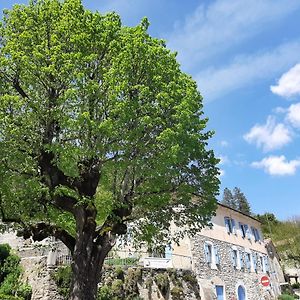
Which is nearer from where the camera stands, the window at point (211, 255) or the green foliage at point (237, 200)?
the window at point (211, 255)

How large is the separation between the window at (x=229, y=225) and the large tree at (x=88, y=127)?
22409 millimetres

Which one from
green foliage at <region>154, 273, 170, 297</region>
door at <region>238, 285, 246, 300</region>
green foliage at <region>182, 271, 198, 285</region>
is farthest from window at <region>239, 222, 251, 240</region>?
green foliage at <region>154, 273, 170, 297</region>

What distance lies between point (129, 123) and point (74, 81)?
8.15 feet

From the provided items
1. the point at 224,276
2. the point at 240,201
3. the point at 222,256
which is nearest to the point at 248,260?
the point at 222,256

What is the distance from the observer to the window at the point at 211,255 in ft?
101

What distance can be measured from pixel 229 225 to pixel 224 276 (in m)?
6.01

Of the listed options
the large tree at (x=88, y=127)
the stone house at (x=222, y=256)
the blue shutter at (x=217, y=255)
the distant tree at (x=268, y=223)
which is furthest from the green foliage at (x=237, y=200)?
the large tree at (x=88, y=127)

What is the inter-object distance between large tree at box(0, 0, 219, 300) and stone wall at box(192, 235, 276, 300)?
15599mm

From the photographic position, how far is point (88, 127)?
41.3 feet

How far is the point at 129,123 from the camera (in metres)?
13.1

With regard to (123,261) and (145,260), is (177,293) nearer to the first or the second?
(145,260)

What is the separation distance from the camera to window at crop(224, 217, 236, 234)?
3629cm

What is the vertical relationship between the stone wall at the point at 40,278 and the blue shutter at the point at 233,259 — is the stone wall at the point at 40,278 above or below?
below

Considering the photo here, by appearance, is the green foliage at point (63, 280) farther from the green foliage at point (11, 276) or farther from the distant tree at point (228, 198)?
the distant tree at point (228, 198)
